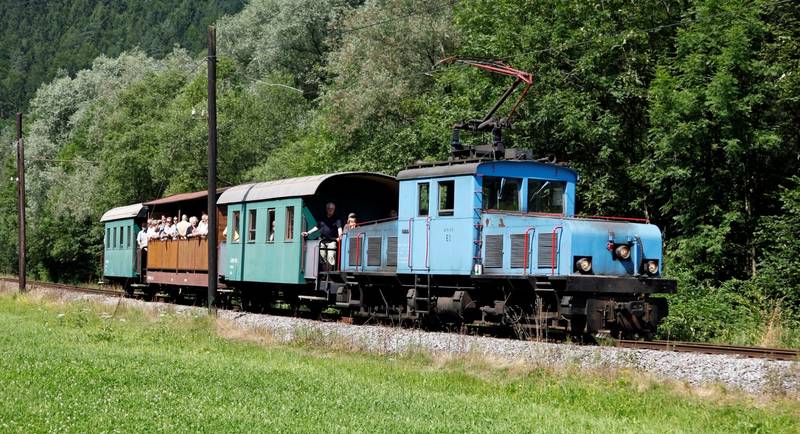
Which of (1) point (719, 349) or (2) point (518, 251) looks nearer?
(1) point (719, 349)

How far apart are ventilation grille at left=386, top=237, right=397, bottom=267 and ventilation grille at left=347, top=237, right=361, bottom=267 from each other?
113 centimetres

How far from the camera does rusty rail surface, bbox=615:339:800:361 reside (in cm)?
1549

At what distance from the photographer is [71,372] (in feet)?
44.4

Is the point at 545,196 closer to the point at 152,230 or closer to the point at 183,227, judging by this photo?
the point at 183,227

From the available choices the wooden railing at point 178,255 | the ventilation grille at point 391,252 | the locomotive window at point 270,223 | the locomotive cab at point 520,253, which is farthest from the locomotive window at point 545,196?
the wooden railing at point 178,255

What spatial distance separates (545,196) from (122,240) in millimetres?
23690

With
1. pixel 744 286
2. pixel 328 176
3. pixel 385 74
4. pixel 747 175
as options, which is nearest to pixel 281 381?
pixel 328 176

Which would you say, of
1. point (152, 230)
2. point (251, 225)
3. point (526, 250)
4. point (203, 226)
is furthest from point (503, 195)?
point (152, 230)

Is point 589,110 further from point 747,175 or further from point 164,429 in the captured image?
point 164,429

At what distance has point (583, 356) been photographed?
15.1 m

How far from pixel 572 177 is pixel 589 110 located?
29.8ft

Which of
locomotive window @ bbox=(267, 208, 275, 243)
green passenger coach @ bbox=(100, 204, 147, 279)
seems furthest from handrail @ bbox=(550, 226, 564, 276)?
green passenger coach @ bbox=(100, 204, 147, 279)

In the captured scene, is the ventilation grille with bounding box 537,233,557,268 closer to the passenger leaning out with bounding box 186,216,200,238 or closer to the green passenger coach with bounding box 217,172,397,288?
the green passenger coach with bounding box 217,172,397,288

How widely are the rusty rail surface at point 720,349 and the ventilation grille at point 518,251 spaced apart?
2274 millimetres
